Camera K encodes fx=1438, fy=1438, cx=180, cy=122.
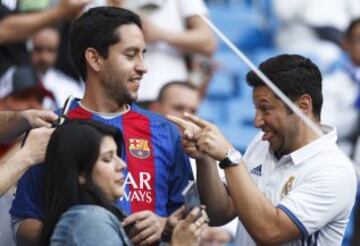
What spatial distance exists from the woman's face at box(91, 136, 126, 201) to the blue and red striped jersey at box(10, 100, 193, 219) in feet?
2.01

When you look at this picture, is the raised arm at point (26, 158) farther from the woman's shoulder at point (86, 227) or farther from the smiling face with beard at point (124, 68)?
the woman's shoulder at point (86, 227)

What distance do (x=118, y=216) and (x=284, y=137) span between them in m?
1.25

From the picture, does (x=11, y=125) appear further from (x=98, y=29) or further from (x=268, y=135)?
(x=268, y=135)

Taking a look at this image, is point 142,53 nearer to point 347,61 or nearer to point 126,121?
point 126,121

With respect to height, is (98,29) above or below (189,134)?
above

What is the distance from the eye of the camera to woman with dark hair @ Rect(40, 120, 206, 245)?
5770 millimetres

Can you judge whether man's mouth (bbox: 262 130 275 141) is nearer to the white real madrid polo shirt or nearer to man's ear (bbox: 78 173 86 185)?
the white real madrid polo shirt

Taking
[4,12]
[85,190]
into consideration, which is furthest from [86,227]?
[4,12]

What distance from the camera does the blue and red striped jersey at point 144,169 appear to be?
6.68 metres

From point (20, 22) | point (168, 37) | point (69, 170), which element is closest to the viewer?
point (69, 170)

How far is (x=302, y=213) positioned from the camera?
683 centimetres

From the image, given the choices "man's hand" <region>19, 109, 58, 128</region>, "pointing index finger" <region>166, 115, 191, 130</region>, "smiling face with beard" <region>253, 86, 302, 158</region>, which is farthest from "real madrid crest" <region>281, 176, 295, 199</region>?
"man's hand" <region>19, 109, 58, 128</region>

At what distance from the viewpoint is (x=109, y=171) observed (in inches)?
239

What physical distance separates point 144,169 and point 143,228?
41 centimetres
